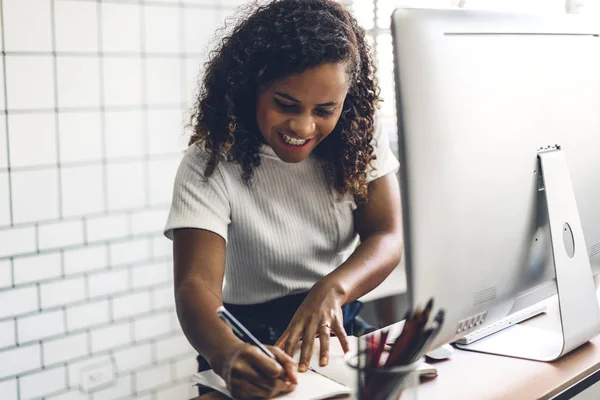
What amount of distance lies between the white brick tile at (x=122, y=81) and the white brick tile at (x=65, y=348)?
769 millimetres

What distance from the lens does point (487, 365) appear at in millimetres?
1316

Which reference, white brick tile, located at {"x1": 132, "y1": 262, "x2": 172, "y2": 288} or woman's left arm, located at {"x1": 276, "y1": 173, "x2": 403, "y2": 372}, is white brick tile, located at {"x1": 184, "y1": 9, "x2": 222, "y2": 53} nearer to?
white brick tile, located at {"x1": 132, "y1": 262, "x2": 172, "y2": 288}

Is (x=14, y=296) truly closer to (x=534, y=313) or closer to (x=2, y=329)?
(x=2, y=329)

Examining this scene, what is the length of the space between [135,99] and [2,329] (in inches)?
32.9

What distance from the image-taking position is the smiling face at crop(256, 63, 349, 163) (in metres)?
1.47

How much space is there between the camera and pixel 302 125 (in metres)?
1.50

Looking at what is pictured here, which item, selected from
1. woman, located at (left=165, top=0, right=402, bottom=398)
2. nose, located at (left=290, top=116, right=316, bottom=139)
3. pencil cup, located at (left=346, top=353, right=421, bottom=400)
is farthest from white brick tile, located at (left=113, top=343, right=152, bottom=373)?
pencil cup, located at (left=346, top=353, right=421, bottom=400)

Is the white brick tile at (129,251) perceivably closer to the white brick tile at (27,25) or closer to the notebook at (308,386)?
the white brick tile at (27,25)

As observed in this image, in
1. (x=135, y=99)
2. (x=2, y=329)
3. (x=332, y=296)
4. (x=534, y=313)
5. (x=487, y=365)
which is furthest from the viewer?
(x=135, y=99)

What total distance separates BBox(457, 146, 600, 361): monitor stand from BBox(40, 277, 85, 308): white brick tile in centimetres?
142

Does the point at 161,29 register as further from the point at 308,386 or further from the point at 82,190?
the point at 308,386

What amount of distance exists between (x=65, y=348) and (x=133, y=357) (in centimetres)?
25

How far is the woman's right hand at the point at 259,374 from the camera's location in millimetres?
1110

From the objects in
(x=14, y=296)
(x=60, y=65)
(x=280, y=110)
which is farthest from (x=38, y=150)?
(x=280, y=110)
